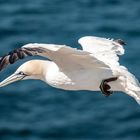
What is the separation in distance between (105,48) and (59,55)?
1400mm

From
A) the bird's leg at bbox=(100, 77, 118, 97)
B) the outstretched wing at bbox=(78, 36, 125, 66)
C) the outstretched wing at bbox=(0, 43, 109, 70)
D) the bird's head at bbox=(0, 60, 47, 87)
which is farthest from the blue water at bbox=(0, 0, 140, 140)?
the outstretched wing at bbox=(0, 43, 109, 70)

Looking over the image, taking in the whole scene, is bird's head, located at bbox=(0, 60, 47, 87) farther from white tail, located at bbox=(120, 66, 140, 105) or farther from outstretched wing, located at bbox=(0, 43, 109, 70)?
white tail, located at bbox=(120, 66, 140, 105)

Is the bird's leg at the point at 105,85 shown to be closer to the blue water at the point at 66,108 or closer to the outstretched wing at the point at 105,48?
the outstretched wing at the point at 105,48

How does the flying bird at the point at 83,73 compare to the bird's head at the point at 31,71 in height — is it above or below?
below

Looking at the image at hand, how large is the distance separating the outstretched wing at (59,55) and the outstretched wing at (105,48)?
448 millimetres

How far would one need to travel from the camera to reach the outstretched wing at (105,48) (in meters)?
10.1

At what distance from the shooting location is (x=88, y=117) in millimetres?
18703

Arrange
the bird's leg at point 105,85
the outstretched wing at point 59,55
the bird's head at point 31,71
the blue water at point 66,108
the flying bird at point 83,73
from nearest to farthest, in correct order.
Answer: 1. the outstretched wing at point 59,55
2. the flying bird at point 83,73
3. the bird's leg at point 105,85
4. the bird's head at point 31,71
5. the blue water at point 66,108

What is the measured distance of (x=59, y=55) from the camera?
9.29 m

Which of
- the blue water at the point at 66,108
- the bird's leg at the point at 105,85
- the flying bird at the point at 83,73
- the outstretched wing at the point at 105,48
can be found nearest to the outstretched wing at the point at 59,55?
the flying bird at the point at 83,73

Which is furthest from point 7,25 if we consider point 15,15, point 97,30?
point 97,30

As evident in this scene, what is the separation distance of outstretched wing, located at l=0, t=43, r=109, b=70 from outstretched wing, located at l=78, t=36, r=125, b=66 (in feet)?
1.47

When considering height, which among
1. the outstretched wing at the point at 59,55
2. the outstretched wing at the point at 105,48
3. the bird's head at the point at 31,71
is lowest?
the outstretched wing at the point at 59,55

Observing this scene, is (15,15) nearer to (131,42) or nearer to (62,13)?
(62,13)
